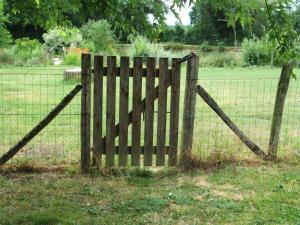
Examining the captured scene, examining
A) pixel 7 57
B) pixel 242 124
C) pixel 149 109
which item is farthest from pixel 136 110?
pixel 7 57

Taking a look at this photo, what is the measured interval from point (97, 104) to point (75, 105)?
6.32 meters

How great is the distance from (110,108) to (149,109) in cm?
56

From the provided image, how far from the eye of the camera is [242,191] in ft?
19.7

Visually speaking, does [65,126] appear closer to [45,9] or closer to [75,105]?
[75,105]

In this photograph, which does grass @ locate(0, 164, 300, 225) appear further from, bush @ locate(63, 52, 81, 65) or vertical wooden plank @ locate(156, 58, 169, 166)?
bush @ locate(63, 52, 81, 65)

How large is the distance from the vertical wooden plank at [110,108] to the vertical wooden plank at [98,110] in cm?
10

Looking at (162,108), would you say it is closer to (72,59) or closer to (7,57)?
(7,57)

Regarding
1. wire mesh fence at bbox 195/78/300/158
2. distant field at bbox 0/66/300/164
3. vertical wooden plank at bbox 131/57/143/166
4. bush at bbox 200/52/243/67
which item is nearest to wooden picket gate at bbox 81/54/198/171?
vertical wooden plank at bbox 131/57/143/166

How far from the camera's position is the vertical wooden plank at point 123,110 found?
647 cm

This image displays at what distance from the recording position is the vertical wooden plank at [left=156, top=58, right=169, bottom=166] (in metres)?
6.57

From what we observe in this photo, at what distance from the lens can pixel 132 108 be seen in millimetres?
6656

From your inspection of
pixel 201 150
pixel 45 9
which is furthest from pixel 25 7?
pixel 201 150

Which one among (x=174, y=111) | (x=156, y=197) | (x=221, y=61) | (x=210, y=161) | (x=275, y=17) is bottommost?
(x=156, y=197)

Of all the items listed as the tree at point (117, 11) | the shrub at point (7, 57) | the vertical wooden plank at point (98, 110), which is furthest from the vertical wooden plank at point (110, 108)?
the shrub at point (7, 57)
